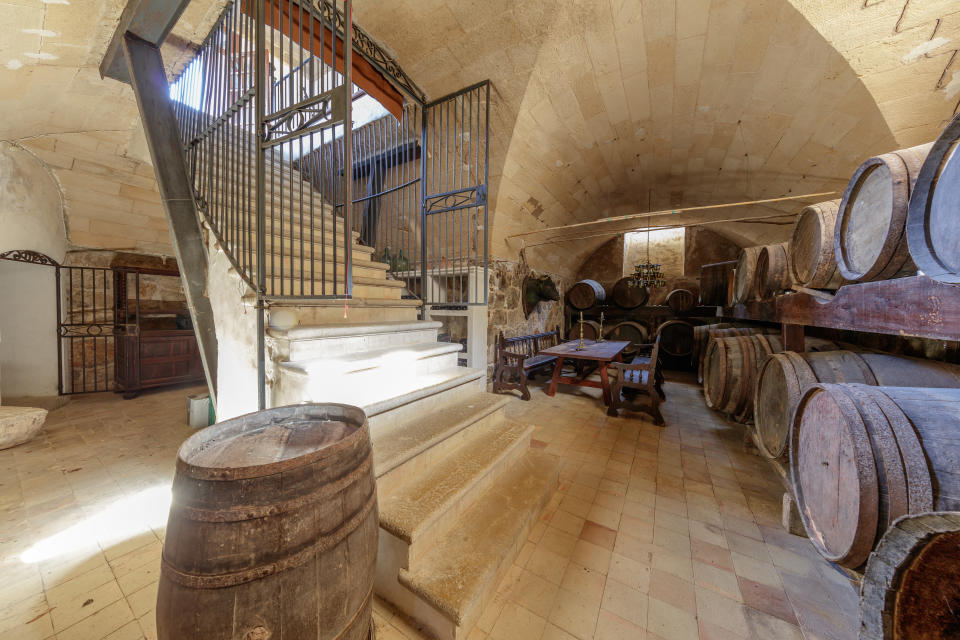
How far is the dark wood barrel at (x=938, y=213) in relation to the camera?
37.0 inches

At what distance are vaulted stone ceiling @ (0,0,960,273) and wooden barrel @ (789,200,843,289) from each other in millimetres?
1984

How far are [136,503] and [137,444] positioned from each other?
1253 mm

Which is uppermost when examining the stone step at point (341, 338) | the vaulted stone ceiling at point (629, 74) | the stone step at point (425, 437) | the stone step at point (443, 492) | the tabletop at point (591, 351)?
the vaulted stone ceiling at point (629, 74)

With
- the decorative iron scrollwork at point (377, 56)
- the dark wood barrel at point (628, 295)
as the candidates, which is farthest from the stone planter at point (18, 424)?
the dark wood barrel at point (628, 295)

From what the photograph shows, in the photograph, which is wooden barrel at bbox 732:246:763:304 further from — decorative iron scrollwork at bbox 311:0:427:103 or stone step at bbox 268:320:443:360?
decorative iron scrollwork at bbox 311:0:427:103

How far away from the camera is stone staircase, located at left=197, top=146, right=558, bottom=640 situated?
1.30 meters

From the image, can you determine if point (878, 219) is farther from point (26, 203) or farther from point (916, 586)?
point (26, 203)

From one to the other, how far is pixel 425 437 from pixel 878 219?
8.05 feet

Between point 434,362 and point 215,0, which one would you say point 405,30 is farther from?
point 434,362

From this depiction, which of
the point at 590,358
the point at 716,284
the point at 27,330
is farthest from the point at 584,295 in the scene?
the point at 27,330

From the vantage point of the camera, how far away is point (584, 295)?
6832 mm

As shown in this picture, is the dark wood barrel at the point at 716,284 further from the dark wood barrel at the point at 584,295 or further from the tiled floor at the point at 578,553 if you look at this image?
the tiled floor at the point at 578,553

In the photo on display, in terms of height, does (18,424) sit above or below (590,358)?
below

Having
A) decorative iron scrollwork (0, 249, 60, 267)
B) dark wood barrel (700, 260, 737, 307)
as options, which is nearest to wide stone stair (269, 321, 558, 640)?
decorative iron scrollwork (0, 249, 60, 267)
